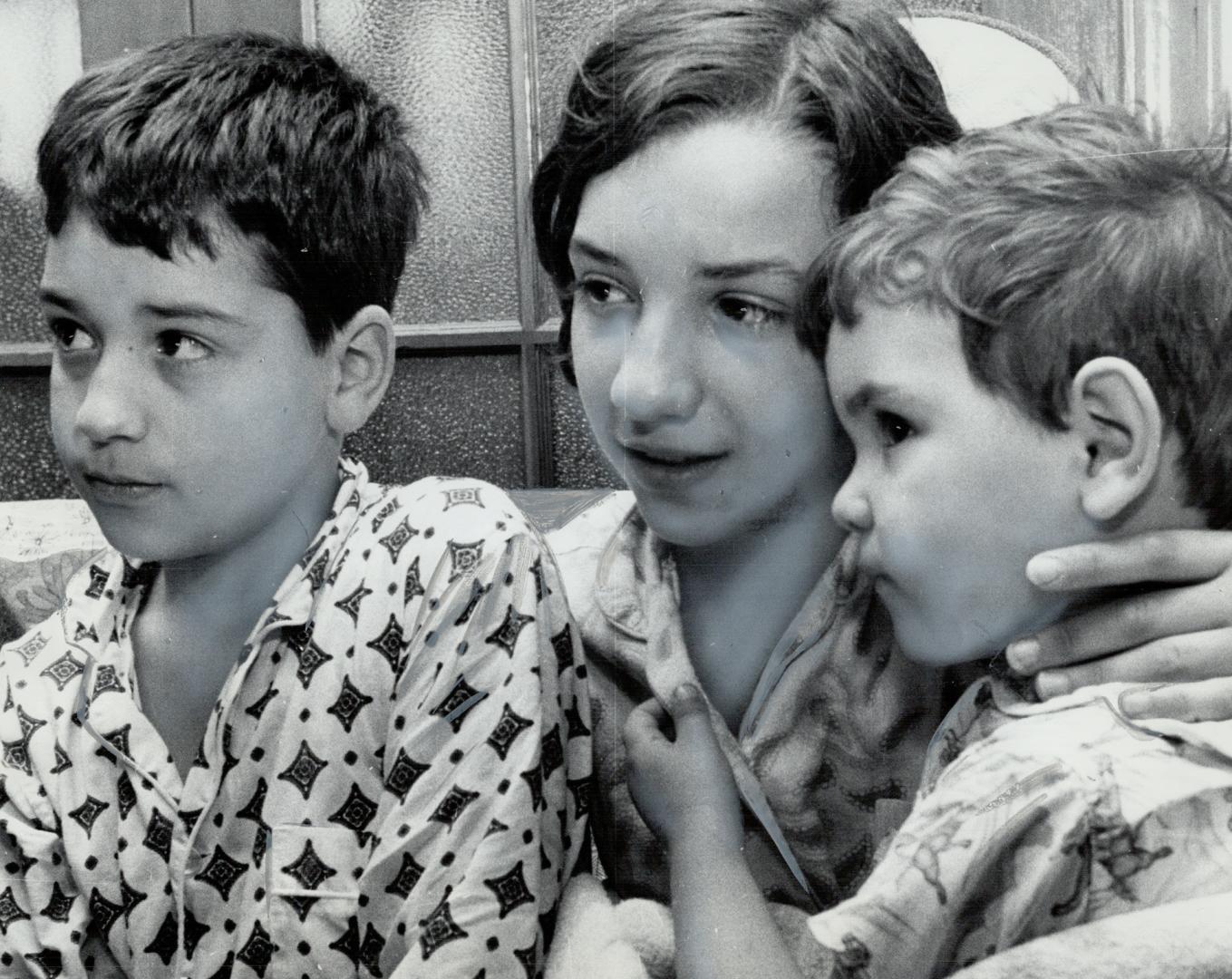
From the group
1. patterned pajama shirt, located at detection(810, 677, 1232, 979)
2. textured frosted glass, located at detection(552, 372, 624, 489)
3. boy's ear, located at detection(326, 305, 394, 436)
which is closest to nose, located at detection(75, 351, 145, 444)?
boy's ear, located at detection(326, 305, 394, 436)

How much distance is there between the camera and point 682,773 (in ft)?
2.61

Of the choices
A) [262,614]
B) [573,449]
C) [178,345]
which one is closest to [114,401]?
[178,345]

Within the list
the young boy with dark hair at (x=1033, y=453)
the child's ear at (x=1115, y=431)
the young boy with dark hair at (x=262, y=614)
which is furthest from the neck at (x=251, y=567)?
the child's ear at (x=1115, y=431)

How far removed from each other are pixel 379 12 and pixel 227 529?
0.30 metres

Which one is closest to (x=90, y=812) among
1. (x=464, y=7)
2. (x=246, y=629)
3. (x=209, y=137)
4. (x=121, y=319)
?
(x=246, y=629)

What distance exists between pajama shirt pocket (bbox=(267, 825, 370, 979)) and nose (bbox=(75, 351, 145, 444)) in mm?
235

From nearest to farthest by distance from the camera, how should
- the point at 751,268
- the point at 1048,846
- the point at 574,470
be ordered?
1. the point at 1048,846
2. the point at 751,268
3. the point at 574,470

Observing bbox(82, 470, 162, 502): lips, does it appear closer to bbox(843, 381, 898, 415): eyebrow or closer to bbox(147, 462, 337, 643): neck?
bbox(147, 462, 337, 643): neck

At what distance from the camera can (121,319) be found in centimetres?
75

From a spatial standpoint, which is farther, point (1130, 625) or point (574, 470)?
point (574, 470)

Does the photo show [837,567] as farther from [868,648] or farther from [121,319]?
[121,319]

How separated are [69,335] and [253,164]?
0.45 feet

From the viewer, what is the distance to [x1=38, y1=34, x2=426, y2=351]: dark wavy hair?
765 mm

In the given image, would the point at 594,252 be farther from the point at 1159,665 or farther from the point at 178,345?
the point at 1159,665
